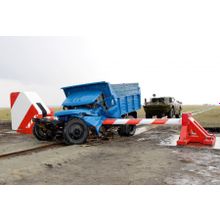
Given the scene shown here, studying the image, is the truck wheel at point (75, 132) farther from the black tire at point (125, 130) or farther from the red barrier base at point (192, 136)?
the red barrier base at point (192, 136)

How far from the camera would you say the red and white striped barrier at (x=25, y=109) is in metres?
11.6

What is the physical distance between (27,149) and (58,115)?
1503mm

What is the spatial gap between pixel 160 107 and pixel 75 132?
41.2 feet

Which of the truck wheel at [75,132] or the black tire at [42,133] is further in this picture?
the black tire at [42,133]

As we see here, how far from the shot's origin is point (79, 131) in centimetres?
859

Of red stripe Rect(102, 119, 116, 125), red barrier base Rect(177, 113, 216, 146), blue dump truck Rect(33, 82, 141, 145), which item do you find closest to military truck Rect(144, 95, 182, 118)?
blue dump truck Rect(33, 82, 141, 145)

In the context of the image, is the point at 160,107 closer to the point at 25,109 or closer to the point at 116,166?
the point at 25,109

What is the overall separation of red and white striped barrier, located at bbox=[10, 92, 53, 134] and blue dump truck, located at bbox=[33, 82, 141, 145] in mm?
1748

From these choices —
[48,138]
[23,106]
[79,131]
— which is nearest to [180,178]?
[79,131]

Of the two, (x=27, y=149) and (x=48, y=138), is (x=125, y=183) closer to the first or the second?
(x=27, y=149)

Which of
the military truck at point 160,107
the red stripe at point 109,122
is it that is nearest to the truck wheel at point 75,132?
the red stripe at point 109,122

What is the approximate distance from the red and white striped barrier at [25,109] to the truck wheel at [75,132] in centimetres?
324

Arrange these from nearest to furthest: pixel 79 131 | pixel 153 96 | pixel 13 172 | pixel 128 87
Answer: pixel 13 172, pixel 79 131, pixel 128 87, pixel 153 96

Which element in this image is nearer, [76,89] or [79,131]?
[79,131]
